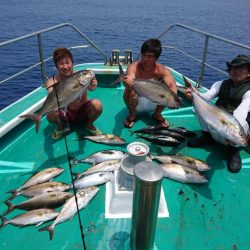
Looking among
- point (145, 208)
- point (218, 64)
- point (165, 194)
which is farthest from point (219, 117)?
point (218, 64)

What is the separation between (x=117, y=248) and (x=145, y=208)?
2.49 ft

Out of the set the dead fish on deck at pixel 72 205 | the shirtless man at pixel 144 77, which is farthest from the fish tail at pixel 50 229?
the shirtless man at pixel 144 77

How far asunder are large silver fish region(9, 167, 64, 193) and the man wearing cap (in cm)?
199

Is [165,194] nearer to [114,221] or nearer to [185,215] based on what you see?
[185,215]

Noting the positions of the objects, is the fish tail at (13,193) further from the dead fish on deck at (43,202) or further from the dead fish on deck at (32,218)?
the dead fish on deck at (32,218)

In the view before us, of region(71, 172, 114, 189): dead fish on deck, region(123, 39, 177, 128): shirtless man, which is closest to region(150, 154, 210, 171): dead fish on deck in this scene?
region(71, 172, 114, 189): dead fish on deck

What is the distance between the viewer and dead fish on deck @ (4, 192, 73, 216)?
292 centimetres

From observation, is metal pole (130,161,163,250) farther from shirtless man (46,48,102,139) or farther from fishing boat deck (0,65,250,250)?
shirtless man (46,48,102,139)

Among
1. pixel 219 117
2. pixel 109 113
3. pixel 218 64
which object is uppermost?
pixel 219 117

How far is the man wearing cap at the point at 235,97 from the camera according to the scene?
352cm

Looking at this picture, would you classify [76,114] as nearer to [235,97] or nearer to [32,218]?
[32,218]

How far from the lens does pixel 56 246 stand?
8.46 ft

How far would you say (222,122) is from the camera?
10.5 feet

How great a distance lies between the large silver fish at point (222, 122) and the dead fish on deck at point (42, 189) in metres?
1.91
